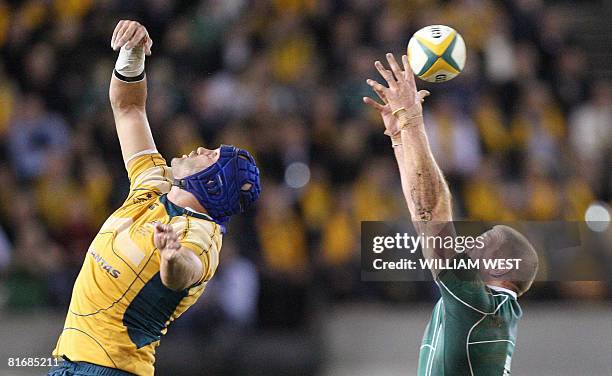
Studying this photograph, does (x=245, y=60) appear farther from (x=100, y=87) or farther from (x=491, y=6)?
(x=491, y=6)

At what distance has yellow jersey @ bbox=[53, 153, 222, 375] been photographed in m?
5.53

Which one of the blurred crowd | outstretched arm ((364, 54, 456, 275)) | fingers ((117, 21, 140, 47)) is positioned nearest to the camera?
outstretched arm ((364, 54, 456, 275))

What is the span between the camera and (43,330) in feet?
35.2

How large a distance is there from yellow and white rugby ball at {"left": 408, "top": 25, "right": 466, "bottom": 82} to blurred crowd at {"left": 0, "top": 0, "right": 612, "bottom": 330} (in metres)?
4.97

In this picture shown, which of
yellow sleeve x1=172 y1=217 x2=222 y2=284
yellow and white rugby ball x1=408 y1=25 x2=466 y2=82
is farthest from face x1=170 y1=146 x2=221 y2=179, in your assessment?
yellow and white rugby ball x1=408 y1=25 x2=466 y2=82

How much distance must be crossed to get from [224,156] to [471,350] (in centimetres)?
179

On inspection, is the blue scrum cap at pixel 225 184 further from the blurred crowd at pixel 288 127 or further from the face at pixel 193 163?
the blurred crowd at pixel 288 127

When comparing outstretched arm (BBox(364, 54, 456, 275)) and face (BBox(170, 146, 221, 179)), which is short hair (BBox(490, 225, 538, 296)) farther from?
face (BBox(170, 146, 221, 179))

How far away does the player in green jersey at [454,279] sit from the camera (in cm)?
523

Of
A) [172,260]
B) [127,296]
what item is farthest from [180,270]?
[127,296]

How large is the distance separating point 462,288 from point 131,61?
8.52ft

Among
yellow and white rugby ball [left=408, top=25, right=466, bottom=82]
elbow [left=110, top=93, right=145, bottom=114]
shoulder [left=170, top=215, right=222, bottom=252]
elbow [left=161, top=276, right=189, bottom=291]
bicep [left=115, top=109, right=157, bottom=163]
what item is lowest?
elbow [left=161, top=276, right=189, bottom=291]

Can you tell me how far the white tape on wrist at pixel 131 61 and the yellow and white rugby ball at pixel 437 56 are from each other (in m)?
1.71

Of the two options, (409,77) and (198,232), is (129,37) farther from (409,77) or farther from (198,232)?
(409,77)
